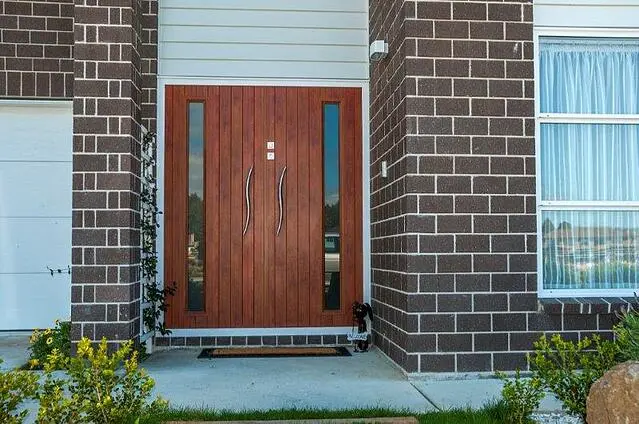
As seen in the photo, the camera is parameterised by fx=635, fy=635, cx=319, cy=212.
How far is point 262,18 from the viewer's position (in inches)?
235

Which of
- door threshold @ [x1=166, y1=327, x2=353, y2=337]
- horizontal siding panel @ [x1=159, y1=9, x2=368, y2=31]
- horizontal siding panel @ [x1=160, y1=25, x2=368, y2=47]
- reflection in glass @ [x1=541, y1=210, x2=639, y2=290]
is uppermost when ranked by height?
horizontal siding panel @ [x1=159, y1=9, x2=368, y2=31]

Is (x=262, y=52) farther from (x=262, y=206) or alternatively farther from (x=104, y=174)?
(x=104, y=174)

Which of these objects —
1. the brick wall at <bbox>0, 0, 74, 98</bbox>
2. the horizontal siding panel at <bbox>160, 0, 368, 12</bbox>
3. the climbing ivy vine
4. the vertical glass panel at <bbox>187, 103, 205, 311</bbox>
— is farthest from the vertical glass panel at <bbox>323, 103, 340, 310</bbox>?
the brick wall at <bbox>0, 0, 74, 98</bbox>

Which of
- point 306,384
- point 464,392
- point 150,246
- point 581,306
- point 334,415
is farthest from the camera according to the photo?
point 150,246

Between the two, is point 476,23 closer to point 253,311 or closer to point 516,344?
point 516,344

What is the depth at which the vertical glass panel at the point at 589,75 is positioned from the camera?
4.95m

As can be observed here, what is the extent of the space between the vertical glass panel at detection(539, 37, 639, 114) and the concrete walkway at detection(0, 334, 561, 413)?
88.4 inches

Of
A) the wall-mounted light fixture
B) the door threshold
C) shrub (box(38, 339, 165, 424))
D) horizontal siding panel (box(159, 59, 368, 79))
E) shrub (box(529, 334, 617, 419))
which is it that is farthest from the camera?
horizontal siding panel (box(159, 59, 368, 79))

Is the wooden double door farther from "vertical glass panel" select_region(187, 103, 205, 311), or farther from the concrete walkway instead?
the concrete walkway

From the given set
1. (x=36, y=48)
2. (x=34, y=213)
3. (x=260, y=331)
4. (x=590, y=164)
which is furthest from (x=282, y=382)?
(x=36, y=48)

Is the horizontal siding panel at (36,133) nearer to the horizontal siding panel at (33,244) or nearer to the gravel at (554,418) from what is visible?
the horizontal siding panel at (33,244)

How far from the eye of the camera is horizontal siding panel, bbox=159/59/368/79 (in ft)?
19.3

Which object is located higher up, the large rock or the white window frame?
the white window frame

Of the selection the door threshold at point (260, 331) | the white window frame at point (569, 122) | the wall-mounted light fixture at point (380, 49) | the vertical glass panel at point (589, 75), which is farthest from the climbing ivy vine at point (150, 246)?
the vertical glass panel at point (589, 75)
